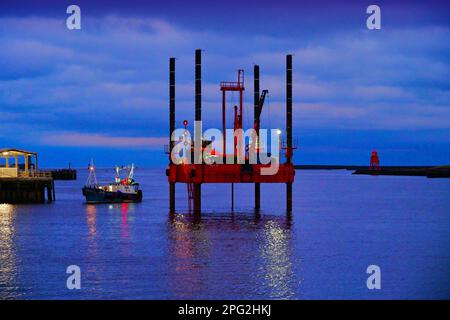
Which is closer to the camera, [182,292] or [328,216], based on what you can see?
[182,292]

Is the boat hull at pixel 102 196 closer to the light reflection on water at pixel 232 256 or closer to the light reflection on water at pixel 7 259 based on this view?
the light reflection on water at pixel 7 259

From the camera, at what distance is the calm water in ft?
115

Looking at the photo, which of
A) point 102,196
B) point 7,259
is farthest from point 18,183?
point 7,259

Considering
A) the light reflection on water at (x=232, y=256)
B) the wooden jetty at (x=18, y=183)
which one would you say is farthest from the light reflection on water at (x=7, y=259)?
the wooden jetty at (x=18, y=183)

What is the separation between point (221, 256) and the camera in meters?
46.1

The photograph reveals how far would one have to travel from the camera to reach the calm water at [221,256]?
115ft

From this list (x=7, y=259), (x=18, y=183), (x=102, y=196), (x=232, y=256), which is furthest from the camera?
(x=102, y=196)

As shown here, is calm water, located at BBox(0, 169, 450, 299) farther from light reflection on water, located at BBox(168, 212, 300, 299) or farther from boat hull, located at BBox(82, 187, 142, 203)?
boat hull, located at BBox(82, 187, 142, 203)

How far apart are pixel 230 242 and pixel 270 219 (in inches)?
860

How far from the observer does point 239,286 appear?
117ft

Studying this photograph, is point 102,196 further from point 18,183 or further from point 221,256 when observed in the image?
point 221,256
